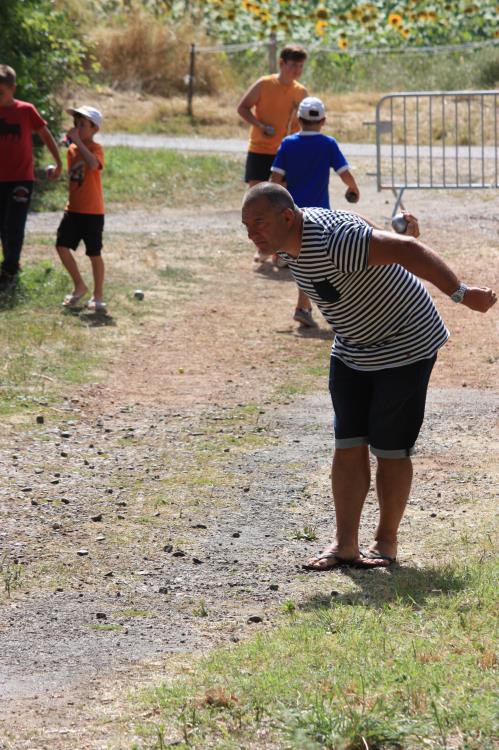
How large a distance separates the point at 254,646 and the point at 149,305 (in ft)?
21.9

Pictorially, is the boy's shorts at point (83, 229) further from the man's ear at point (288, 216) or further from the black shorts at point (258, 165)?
the man's ear at point (288, 216)

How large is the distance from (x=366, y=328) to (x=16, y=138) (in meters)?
6.06

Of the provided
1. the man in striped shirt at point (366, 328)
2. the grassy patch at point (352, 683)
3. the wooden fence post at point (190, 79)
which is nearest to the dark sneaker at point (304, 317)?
the man in striped shirt at point (366, 328)

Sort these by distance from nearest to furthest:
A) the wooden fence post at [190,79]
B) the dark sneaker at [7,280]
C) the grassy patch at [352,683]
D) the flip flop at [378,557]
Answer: the grassy patch at [352,683] < the flip flop at [378,557] < the dark sneaker at [7,280] < the wooden fence post at [190,79]

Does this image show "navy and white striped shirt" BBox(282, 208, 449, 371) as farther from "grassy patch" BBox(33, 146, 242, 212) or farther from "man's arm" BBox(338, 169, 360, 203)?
"grassy patch" BBox(33, 146, 242, 212)

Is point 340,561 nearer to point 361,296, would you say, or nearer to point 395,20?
point 361,296

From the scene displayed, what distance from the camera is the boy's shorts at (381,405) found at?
5457mm

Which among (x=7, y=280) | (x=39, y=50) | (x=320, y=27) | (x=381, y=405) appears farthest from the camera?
(x=320, y=27)

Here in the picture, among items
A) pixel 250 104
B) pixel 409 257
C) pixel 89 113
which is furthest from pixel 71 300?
pixel 409 257

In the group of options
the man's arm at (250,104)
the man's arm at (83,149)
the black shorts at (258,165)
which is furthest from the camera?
the black shorts at (258,165)

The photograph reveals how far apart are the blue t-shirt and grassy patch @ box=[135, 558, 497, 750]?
5.55 meters

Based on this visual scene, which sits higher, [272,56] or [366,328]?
[272,56]

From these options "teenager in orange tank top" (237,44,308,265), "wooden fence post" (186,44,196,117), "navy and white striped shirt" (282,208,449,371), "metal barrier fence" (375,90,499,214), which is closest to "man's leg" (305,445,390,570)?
"navy and white striped shirt" (282,208,449,371)

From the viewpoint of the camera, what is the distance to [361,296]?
536 cm
